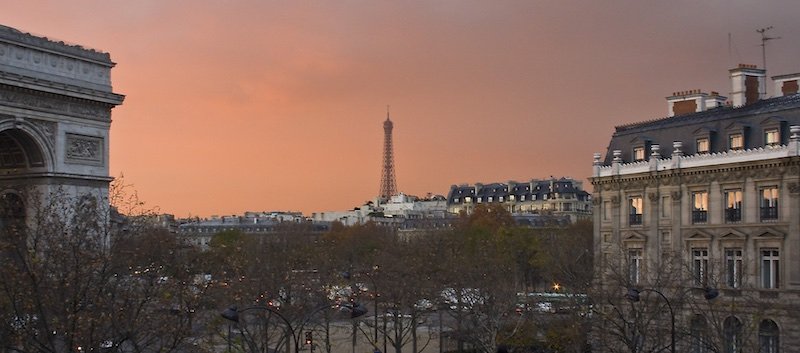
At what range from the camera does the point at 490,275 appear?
180 feet

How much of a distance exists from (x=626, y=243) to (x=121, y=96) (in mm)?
24834

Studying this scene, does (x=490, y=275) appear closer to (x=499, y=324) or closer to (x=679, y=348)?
(x=499, y=324)

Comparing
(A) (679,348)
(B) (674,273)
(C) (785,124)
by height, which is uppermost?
(C) (785,124)

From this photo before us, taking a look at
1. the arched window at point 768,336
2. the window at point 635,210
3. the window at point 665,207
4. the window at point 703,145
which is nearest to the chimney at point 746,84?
the window at point 703,145

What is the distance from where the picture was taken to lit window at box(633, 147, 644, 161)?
53647 mm

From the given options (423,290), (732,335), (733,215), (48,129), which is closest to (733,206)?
(733,215)

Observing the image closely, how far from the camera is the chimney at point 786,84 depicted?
49656 millimetres

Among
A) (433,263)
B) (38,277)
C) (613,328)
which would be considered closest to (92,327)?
(38,277)

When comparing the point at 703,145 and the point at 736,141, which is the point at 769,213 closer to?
the point at 736,141

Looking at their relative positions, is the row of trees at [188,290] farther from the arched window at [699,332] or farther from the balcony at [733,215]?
the balcony at [733,215]

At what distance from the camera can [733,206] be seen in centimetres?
4694

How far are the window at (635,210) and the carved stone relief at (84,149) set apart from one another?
82.4 ft

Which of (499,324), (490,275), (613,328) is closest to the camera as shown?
(613,328)

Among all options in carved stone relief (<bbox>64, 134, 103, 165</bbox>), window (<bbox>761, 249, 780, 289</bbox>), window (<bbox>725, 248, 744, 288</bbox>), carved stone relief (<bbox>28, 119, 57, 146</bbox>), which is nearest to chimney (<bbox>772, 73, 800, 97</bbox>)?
window (<bbox>725, 248, 744, 288</bbox>)
